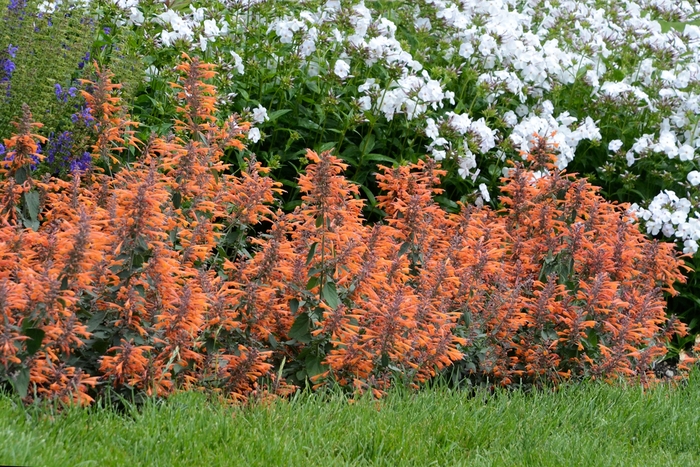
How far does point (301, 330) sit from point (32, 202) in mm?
1242

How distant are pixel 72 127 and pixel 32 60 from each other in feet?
1.97

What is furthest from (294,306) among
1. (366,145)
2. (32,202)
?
(366,145)

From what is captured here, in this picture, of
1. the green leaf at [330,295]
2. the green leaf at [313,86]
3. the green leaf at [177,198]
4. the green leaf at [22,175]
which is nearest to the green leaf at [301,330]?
the green leaf at [330,295]

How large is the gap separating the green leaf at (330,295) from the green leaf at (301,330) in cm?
13

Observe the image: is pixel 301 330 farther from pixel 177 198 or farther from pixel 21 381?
pixel 21 381

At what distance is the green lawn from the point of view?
3.13 metres

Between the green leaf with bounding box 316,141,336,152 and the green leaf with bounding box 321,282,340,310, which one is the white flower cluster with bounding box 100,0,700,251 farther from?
the green leaf with bounding box 321,282,340,310

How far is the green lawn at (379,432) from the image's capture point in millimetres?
3131

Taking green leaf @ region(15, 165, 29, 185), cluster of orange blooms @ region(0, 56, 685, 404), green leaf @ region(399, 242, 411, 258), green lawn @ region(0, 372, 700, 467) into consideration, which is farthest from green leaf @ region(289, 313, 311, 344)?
green leaf @ region(15, 165, 29, 185)

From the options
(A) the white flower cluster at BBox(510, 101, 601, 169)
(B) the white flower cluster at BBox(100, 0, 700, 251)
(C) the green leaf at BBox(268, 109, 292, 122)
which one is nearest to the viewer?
(C) the green leaf at BBox(268, 109, 292, 122)

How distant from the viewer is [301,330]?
13.0ft

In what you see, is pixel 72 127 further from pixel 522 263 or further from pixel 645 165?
pixel 645 165

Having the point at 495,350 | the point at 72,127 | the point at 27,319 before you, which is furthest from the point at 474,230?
the point at 27,319

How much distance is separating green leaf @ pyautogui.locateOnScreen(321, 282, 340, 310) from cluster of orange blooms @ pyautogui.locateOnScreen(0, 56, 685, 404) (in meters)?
0.01
